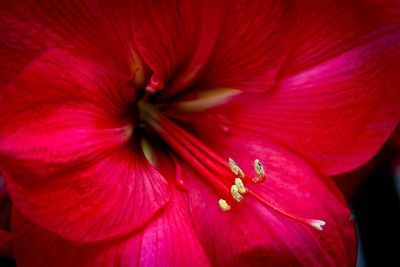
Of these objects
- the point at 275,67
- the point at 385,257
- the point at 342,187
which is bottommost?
the point at 385,257

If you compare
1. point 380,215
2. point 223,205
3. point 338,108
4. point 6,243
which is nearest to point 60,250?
point 6,243

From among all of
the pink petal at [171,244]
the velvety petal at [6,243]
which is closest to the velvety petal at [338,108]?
the pink petal at [171,244]

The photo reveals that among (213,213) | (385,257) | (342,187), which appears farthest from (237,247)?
(385,257)

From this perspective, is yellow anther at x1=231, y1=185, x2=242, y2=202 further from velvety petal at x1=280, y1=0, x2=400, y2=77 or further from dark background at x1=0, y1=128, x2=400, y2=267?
dark background at x1=0, y1=128, x2=400, y2=267

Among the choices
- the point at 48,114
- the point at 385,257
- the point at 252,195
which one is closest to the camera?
the point at 48,114

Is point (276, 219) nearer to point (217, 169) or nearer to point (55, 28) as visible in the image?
point (217, 169)

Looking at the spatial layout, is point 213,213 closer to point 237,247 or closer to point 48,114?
point 237,247

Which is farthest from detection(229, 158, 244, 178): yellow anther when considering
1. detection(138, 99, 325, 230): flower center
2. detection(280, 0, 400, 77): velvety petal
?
detection(280, 0, 400, 77): velvety petal
